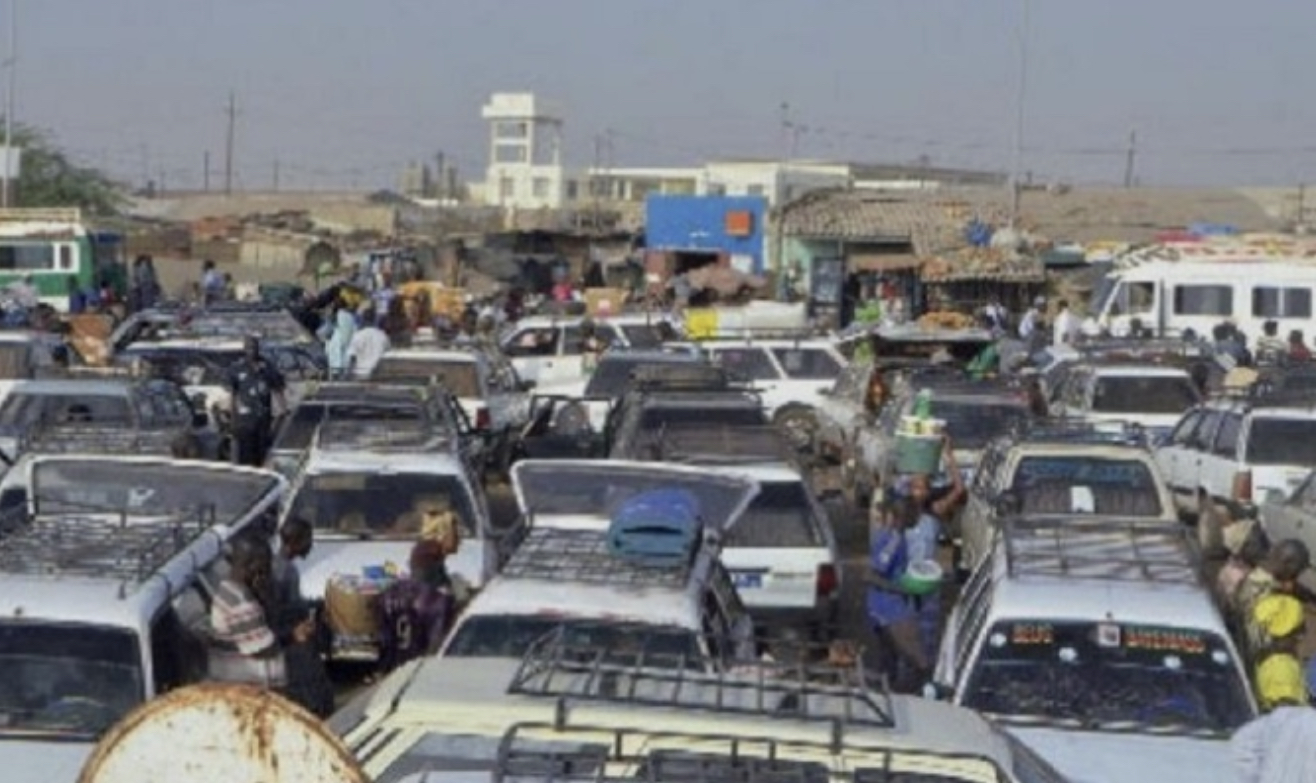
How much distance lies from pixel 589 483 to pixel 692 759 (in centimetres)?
844

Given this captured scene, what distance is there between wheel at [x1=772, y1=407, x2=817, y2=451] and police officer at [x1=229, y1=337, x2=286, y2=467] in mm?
6784

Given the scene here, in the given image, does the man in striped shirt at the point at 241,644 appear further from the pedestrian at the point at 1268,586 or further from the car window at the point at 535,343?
the car window at the point at 535,343

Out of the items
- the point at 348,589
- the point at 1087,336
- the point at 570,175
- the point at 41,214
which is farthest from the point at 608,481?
the point at 570,175

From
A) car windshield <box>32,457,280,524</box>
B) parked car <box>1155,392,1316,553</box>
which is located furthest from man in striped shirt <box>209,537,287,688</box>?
parked car <box>1155,392,1316,553</box>

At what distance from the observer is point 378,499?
15086 millimetres

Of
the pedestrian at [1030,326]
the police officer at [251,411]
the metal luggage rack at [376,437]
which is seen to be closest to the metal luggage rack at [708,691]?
the metal luggage rack at [376,437]

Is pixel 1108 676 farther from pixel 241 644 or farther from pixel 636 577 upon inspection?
pixel 241 644

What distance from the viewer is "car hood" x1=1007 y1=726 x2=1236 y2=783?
29.5 ft

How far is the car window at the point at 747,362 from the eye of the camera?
29234 millimetres

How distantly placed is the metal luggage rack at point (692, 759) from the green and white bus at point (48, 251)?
4302 cm

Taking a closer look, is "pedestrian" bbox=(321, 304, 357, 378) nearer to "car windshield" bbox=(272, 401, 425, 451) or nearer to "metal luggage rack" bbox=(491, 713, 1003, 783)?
→ "car windshield" bbox=(272, 401, 425, 451)

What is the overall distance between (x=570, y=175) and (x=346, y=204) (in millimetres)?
38872

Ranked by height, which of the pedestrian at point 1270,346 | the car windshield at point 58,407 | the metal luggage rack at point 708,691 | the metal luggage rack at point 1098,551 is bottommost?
the car windshield at point 58,407

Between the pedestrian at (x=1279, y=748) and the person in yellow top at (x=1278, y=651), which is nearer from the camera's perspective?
the pedestrian at (x=1279, y=748)
